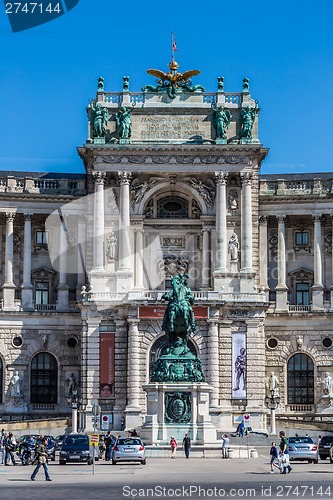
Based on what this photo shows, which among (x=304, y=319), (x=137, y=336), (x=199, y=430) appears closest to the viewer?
(x=199, y=430)

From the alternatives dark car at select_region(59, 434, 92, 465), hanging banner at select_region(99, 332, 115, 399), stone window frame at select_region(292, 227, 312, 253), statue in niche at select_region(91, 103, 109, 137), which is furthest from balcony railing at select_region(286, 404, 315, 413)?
dark car at select_region(59, 434, 92, 465)

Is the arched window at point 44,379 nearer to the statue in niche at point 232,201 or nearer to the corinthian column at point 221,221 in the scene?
the corinthian column at point 221,221

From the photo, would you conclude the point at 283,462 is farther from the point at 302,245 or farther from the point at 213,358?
the point at 302,245

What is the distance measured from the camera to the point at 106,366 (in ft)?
300

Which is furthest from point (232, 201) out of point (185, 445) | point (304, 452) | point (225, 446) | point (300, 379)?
point (185, 445)

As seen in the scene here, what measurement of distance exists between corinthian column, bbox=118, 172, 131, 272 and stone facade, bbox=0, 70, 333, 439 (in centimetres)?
10

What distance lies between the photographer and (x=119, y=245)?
308 feet

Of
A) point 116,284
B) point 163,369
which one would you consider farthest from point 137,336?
point 163,369

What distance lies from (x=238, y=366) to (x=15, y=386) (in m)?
16.2

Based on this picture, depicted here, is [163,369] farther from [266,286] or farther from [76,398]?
[266,286]

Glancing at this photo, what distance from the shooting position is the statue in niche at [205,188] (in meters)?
95.1

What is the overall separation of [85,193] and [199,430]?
3296cm

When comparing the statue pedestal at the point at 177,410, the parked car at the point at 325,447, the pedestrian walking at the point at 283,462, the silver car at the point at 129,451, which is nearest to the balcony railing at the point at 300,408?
the parked car at the point at 325,447

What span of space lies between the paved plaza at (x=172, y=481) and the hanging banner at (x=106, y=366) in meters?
25.8
